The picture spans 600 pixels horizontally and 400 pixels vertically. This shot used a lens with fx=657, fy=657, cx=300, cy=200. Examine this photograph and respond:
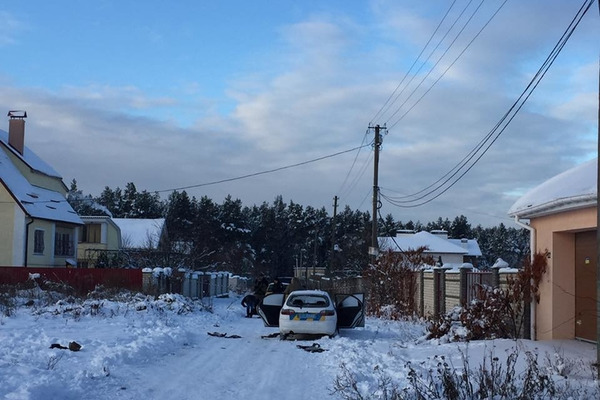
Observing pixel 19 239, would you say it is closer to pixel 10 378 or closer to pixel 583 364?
pixel 10 378

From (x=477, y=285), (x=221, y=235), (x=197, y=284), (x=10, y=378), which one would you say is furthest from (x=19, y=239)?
(x=221, y=235)

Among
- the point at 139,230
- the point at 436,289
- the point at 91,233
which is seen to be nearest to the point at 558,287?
the point at 436,289

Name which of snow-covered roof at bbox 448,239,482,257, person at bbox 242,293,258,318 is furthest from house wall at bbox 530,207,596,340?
snow-covered roof at bbox 448,239,482,257

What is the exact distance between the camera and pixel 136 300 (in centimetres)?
2584

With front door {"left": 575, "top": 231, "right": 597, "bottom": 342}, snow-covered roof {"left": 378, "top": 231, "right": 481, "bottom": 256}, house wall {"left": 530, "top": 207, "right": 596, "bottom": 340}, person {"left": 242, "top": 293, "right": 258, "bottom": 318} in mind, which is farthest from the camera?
snow-covered roof {"left": 378, "top": 231, "right": 481, "bottom": 256}

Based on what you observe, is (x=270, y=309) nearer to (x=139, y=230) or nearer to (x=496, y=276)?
(x=496, y=276)

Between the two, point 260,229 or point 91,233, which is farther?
point 260,229

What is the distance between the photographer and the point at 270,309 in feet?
66.0

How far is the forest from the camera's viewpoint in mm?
89125

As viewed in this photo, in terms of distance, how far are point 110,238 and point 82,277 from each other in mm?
27585

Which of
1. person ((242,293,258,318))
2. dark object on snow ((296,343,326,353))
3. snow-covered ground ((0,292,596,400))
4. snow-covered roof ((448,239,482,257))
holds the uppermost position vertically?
snow-covered roof ((448,239,482,257))

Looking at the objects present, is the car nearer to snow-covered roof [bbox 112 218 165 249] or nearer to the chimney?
the chimney

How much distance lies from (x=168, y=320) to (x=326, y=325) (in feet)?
19.7

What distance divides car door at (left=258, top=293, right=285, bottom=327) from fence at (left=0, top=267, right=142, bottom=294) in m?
13.4
